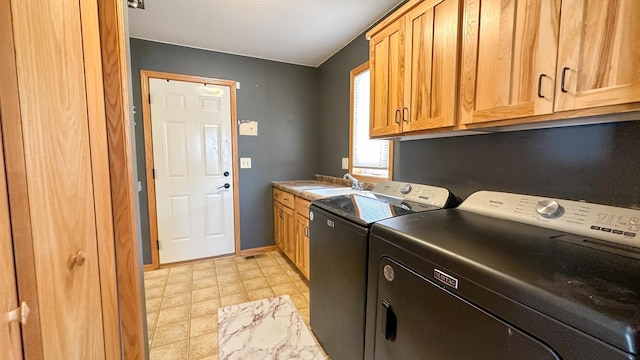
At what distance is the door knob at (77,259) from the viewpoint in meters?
0.73

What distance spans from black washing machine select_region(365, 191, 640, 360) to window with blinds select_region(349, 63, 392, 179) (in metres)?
1.16

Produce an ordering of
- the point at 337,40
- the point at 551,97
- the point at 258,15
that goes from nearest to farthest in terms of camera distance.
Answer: the point at 551,97
the point at 258,15
the point at 337,40

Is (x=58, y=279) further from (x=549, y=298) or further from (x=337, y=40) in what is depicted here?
(x=337, y=40)

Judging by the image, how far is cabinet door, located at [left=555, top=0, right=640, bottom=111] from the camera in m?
0.74

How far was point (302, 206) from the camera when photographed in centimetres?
238

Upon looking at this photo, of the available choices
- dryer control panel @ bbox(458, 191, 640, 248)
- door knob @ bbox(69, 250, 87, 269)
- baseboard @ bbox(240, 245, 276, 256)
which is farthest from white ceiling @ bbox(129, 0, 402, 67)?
baseboard @ bbox(240, 245, 276, 256)

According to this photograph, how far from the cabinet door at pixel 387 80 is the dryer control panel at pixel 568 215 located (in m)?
0.68

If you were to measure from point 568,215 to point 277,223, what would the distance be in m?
2.69

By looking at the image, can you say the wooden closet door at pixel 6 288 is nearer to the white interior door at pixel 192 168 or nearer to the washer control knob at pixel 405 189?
the washer control knob at pixel 405 189

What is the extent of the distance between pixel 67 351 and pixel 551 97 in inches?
66.2

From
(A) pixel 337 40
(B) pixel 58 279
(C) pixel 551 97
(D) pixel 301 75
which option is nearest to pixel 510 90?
(C) pixel 551 97

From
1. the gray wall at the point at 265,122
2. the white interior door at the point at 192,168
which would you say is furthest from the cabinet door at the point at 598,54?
the white interior door at the point at 192,168

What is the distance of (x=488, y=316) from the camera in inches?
27.4

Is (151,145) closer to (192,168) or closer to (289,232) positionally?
(192,168)
